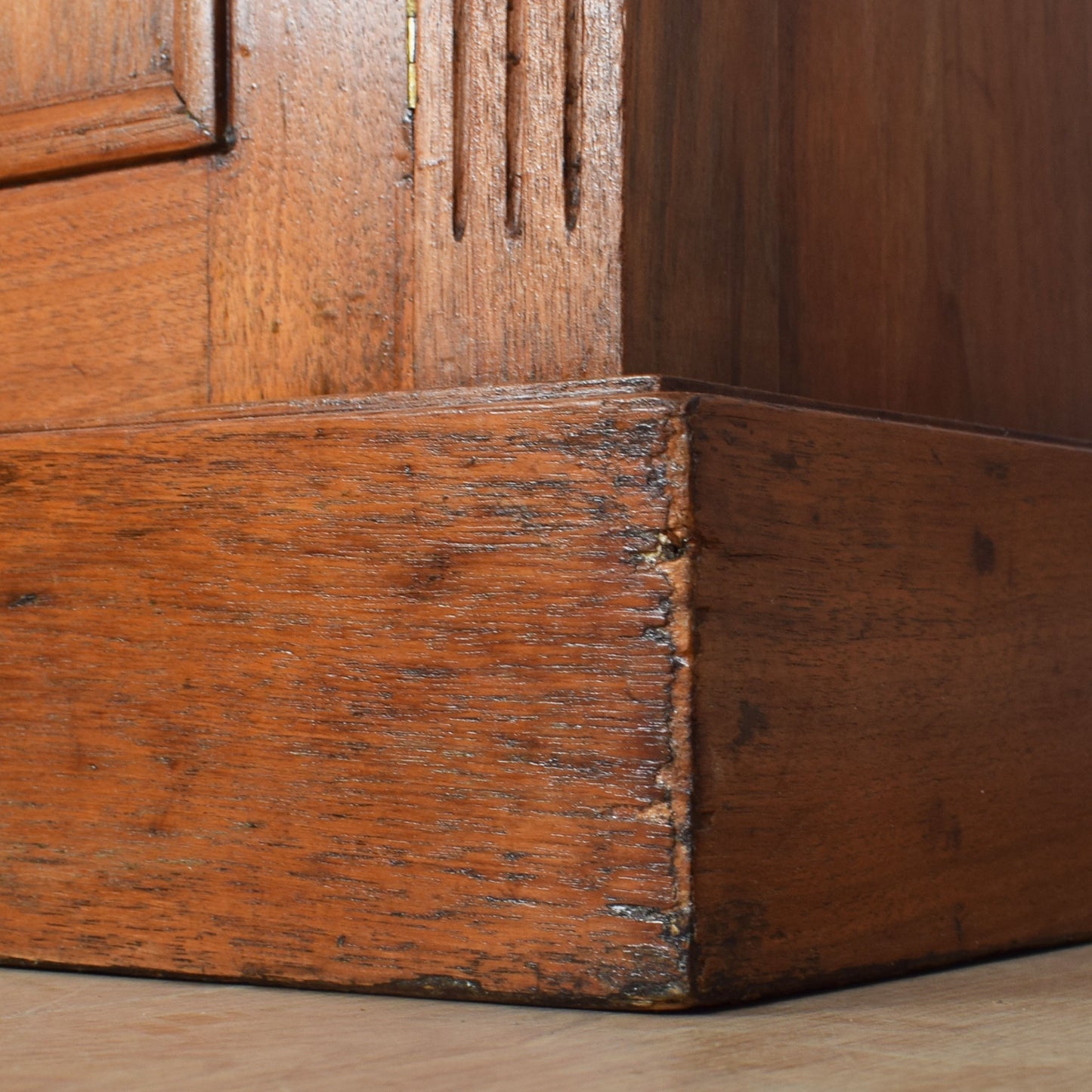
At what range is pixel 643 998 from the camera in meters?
0.60

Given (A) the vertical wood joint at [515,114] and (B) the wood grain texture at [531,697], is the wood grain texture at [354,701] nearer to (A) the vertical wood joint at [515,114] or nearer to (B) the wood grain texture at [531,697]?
(B) the wood grain texture at [531,697]

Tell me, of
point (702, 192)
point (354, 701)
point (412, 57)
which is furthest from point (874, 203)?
point (354, 701)

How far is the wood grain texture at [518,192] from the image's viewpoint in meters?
0.67

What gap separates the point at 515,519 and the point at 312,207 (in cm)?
22

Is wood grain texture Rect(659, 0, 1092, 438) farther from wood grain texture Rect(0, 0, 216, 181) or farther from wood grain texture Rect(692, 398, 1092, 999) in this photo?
wood grain texture Rect(0, 0, 216, 181)

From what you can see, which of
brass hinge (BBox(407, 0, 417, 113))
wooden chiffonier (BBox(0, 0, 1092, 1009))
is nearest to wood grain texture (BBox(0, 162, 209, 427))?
wooden chiffonier (BBox(0, 0, 1092, 1009))

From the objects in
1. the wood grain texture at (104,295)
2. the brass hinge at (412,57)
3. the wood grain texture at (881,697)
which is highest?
the brass hinge at (412,57)

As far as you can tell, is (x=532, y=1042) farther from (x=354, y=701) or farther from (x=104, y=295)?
(x=104, y=295)

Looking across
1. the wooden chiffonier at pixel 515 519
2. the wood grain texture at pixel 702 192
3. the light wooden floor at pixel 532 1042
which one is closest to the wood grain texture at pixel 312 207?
the wooden chiffonier at pixel 515 519

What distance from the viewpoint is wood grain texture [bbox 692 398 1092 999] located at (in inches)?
24.3

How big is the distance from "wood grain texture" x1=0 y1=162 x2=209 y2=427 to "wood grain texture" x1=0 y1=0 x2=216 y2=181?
0.02m

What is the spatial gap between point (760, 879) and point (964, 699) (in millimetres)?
179

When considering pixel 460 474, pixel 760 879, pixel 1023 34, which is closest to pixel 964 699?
pixel 760 879

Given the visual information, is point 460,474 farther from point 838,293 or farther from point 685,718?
point 838,293
